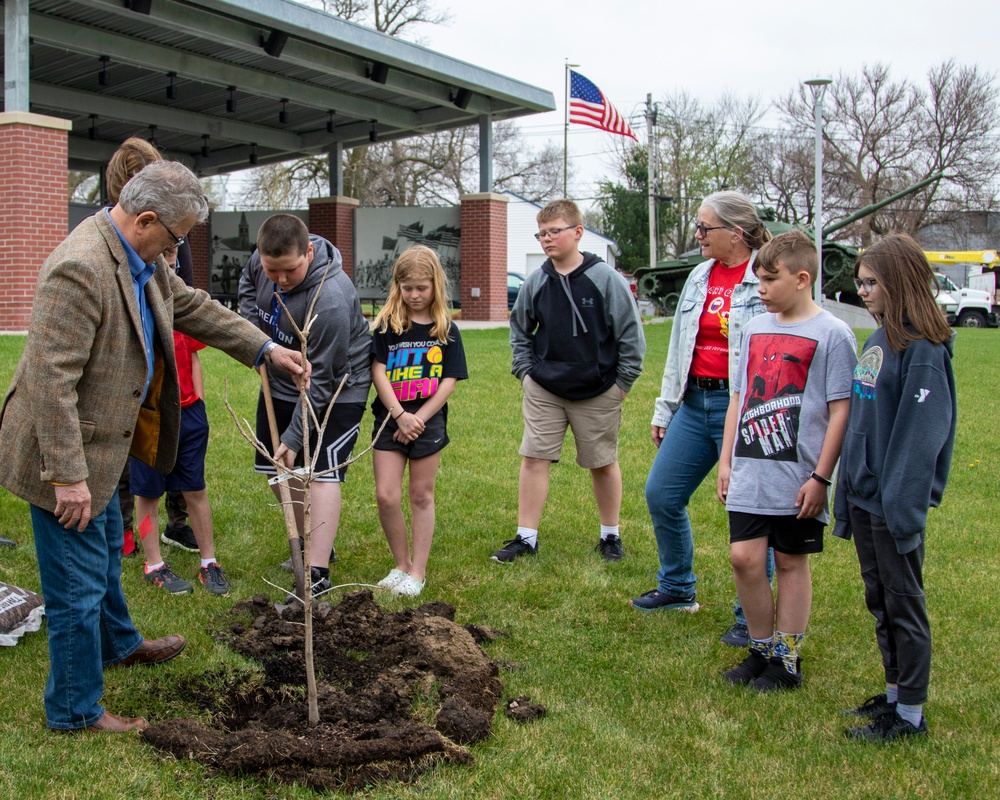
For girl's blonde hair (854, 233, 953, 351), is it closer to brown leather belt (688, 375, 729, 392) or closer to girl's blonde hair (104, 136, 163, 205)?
brown leather belt (688, 375, 729, 392)

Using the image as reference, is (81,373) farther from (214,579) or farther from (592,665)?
(592,665)

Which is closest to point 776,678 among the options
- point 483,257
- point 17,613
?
point 17,613

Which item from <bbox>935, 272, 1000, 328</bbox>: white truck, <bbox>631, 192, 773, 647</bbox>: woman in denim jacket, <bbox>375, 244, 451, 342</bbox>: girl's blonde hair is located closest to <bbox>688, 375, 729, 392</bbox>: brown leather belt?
<bbox>631, 192, 773, 647</bbox>: woman in denim jacket

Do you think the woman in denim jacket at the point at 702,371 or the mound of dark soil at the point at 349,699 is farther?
the woman in denim jacket at the point at 702,371

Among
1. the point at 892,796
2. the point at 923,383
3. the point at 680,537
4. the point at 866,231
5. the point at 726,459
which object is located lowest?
the point at 892,796

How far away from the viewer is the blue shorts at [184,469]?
4.68 metres

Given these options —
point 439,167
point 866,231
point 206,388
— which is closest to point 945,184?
point 866,231

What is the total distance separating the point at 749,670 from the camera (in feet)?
12.6

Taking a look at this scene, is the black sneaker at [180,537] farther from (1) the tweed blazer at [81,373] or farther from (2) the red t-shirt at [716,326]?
(2) the red t-shirt at [716,326]

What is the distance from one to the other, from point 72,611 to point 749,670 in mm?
2513

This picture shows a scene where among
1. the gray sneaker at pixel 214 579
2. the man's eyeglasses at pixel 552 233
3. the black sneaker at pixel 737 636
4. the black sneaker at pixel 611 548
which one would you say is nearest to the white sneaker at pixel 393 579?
the gray sneaker at pixel 214 579

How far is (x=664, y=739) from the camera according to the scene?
3289 mm

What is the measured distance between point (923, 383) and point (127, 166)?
3409 millimetres

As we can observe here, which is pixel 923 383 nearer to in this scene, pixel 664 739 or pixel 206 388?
pixel 664 739
